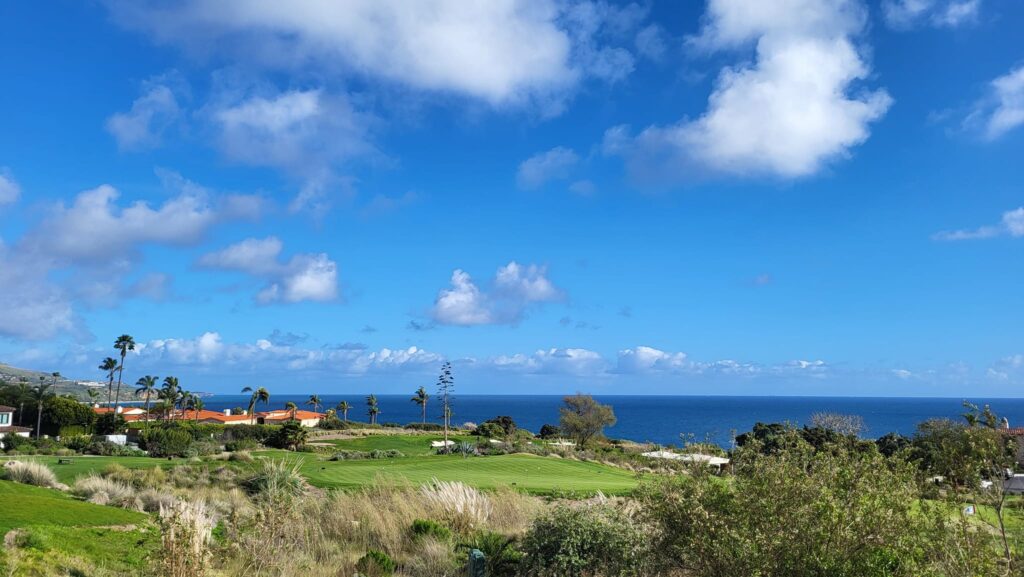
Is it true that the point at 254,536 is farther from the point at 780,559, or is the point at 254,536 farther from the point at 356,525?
the point at 780,559

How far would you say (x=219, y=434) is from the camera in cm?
5472

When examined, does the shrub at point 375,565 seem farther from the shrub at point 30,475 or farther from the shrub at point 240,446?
the shrub at point 240,446

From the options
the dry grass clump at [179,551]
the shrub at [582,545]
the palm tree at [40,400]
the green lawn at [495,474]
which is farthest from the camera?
the palm tree at [40,400]

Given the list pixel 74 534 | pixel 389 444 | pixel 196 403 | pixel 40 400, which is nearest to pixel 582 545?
pixel 74 534

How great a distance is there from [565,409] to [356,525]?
2185 inches

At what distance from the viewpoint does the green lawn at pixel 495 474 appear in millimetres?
20656

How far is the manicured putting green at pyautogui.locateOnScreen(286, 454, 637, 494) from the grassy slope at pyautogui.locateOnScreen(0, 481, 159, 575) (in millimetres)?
6737

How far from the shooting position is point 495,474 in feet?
84.4

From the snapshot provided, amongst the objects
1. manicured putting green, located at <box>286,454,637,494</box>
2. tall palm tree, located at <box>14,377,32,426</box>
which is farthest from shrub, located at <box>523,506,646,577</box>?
tall palm tree, located at <box>14,377,32,426</box>

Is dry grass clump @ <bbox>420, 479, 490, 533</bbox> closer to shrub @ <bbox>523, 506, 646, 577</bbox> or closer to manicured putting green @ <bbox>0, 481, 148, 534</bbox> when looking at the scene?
shrub @ <bbox>523, 506, 646, 577</bbox>

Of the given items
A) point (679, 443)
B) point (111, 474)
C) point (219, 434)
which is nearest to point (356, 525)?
point (679, 443)

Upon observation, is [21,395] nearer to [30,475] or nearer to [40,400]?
[40,400]

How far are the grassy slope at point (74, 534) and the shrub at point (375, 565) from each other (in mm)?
2543

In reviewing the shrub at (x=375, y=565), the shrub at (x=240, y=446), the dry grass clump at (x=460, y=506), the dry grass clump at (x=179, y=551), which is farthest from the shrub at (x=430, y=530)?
the shrub at (x=240, y=446)
